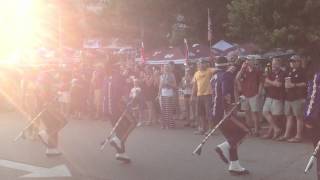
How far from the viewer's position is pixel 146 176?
28.8 feet

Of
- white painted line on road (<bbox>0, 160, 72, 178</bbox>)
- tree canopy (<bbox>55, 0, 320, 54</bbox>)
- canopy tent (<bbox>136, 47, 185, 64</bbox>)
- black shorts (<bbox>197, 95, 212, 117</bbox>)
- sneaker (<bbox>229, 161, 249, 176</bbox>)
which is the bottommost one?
white painted line on road (<bbox>0, 160, 72, 178</bbox>)

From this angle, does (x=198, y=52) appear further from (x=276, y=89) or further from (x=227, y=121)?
(x=227, y=121)

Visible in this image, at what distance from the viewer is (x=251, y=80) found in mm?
12773

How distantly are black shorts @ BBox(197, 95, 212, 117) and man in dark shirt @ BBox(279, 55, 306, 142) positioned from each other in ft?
7.20

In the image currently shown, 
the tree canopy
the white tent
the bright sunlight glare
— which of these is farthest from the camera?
the bright sunlight glare

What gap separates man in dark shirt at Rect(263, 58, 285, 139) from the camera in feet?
40.5

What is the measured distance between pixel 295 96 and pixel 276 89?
0.50 m

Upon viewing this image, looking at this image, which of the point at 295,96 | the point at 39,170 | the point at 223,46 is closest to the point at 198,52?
the point at 223,46

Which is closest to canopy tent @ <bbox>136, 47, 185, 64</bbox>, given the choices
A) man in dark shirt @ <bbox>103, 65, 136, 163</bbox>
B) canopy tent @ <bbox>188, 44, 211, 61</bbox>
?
canopy tent @ <bbox>188, 44, 211, 61</bbox>

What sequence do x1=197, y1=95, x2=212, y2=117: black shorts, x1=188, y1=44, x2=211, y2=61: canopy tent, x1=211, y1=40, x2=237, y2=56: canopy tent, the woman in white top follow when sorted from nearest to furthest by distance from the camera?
x1=197, y1=95, x2=212, y2=117: black shorts, the woman in white top, x1=211, y1=40, x2=237, y2=56: canopy tent, x1=188, y1=44, x2=211, y2=61: canopy tent

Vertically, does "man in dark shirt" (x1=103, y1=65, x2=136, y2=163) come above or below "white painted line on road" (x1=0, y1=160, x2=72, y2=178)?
above

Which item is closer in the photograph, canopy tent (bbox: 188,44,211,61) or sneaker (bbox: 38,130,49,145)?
sneaker (bbox: 38,130,49,145)

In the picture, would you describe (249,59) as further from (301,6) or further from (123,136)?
(123,136)

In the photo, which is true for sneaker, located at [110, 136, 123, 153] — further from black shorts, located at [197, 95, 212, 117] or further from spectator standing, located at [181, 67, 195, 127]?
spectator standing, located at [181, 67, 195, 127]
